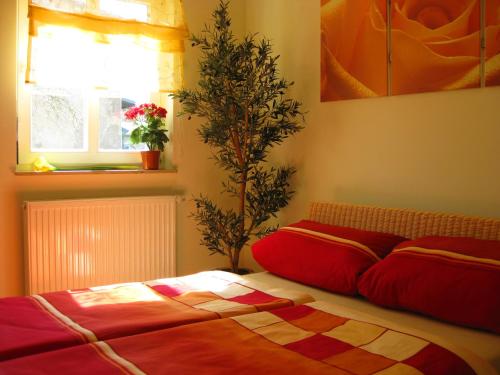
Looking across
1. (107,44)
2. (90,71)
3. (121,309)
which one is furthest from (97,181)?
(121,309)

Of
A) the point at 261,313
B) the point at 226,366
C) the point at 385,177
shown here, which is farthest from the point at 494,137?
the point at 226,366

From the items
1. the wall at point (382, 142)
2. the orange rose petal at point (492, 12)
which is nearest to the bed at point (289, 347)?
the wall at point (382, 142)

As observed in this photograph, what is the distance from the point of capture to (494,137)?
2.45 meters

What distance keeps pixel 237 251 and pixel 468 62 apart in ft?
6.08

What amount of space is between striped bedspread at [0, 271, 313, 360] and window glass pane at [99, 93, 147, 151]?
1.54 meters

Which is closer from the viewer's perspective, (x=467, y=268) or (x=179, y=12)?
(x=467, y=268)

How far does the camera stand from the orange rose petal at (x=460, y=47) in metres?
2.47

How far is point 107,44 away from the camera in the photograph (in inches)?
135

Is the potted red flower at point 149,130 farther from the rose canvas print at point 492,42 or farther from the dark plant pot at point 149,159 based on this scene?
the rose canvas print at point 492,42

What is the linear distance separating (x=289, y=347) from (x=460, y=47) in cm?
170

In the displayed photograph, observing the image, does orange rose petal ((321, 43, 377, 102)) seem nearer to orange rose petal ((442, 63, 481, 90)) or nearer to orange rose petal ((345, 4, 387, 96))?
orange rose petal ((345, 4, 387, 96))

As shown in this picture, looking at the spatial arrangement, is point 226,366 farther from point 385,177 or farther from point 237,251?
point 237,251

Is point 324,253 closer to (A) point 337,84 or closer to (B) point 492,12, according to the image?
(A) point 337,84

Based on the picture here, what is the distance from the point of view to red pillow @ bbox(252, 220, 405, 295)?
7.82ft
